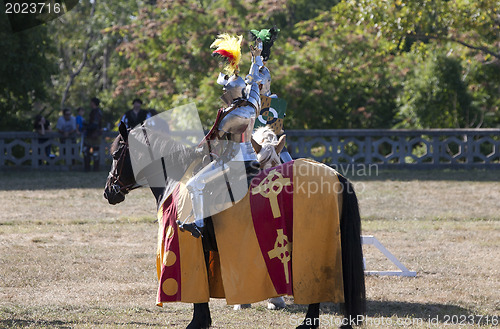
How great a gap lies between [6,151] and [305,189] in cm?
1539

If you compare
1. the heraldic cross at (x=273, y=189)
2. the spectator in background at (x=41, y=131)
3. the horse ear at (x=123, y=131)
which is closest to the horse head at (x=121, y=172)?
the horse ear at (x=123, y=131)

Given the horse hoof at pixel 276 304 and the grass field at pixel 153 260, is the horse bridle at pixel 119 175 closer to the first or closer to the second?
the grass field at pixel 153 260

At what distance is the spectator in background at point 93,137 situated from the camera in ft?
60.8

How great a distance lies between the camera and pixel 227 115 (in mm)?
Answer: 5730

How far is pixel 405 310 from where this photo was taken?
674 centimetres

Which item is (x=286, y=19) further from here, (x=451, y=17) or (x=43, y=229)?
(x=43, y=229)

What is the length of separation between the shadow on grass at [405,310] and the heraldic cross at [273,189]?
157 cm

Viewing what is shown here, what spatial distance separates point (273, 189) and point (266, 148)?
1.14 meters

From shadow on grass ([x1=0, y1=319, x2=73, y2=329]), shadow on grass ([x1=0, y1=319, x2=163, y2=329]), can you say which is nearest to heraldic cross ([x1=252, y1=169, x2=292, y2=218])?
shadow on grass ([x1=0, y1=319, x2=163, y2=329])

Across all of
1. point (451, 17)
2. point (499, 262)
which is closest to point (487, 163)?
point (451, 17)

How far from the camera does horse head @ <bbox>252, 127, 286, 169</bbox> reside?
21.9 ft

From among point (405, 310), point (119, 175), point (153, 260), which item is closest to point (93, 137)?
point (153, 260)

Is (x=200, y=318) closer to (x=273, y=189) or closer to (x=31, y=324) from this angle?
(x=273, y=189)

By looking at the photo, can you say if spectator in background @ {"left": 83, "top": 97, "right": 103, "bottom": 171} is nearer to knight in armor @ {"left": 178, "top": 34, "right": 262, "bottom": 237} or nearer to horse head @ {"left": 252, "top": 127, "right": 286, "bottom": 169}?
horse head @ {"left": 252, "top": 127, "right": 286, "bottom": 169}
